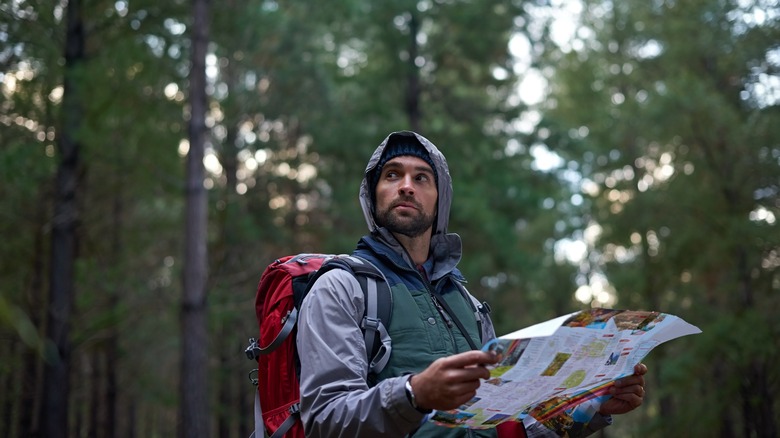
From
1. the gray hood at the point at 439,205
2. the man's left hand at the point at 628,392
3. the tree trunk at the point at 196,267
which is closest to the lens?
the man's left hand at the point at 628,392

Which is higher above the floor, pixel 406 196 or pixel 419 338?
pixel 406 196

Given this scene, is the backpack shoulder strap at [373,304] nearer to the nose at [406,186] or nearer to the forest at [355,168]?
the nose at [406,186]

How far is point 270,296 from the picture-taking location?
251cm

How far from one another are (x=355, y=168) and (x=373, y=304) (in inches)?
504

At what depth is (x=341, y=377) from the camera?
208 cm

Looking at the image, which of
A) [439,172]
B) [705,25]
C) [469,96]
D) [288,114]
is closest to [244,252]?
[288,114]

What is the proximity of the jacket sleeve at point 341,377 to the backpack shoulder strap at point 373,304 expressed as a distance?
31 mm

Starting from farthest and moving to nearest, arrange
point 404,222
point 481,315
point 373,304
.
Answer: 1. point 481,315
2. point 404,222
3. point 373,304

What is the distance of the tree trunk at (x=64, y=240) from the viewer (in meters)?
10.0

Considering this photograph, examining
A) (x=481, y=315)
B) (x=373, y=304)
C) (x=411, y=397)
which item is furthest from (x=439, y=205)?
(x=411, y=397)

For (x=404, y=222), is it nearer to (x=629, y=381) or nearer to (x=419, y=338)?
(x=419, y=338)

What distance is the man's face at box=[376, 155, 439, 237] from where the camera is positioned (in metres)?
2.70

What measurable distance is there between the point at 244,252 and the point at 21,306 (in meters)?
4.78

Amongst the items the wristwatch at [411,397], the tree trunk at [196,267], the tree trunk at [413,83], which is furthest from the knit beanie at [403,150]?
the tree trunk at [413,83]
